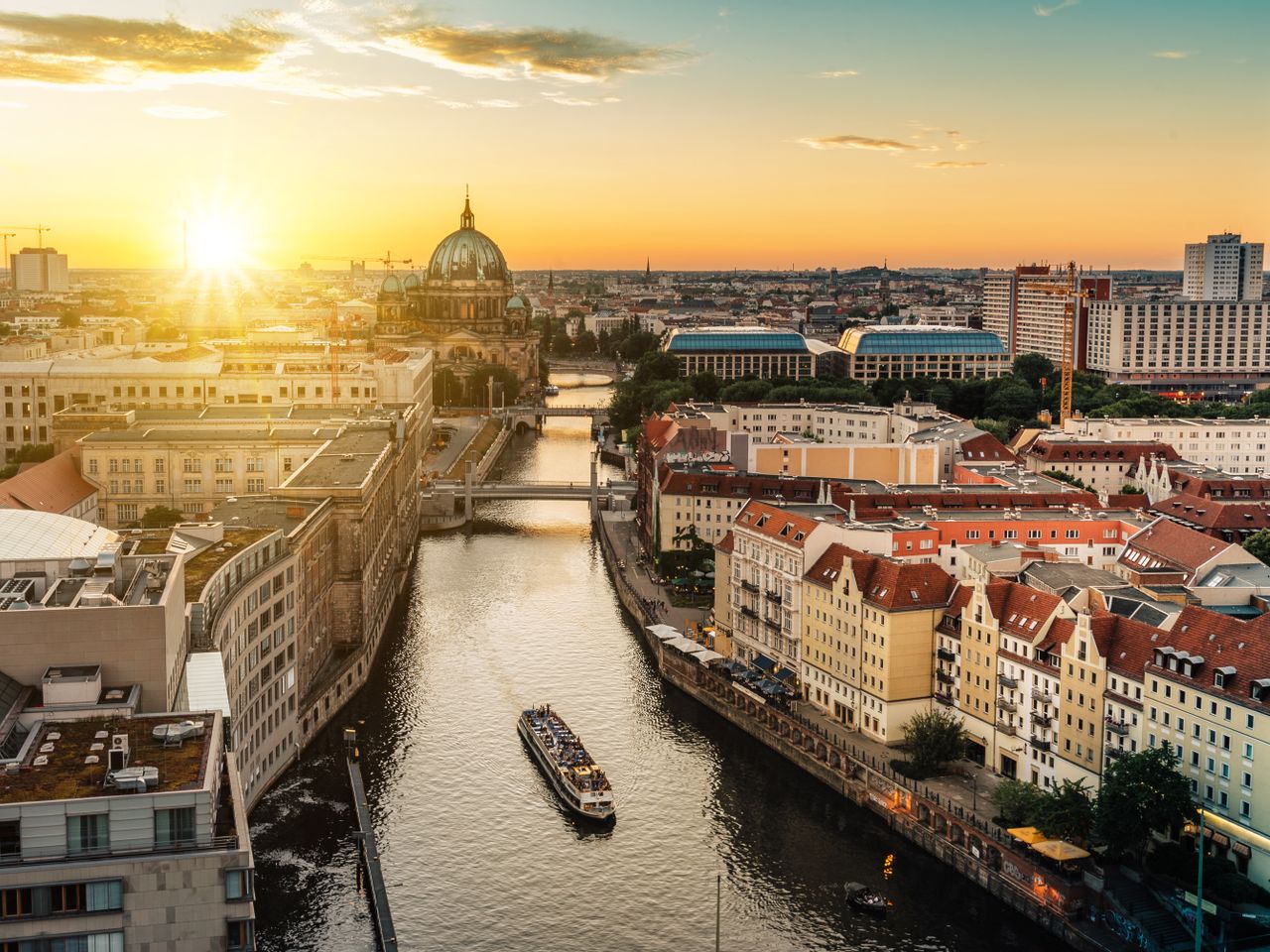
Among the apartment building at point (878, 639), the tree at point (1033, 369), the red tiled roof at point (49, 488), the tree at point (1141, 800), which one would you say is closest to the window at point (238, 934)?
the tree at point (1141, 800)

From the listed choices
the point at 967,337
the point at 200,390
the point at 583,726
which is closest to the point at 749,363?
the point at 967,337

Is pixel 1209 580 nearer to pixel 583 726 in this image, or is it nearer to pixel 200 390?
pixel 583 726

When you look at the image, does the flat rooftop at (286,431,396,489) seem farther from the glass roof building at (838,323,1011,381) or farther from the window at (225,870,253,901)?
the glass roof building at (838,323,1011,381)

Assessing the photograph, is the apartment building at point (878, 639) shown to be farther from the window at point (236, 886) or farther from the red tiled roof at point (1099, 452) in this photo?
the red tiled roof at point (1099, 452)

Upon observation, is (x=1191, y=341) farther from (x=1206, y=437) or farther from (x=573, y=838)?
(x=573, y=838)

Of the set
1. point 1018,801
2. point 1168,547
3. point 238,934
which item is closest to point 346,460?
point 1168,547
